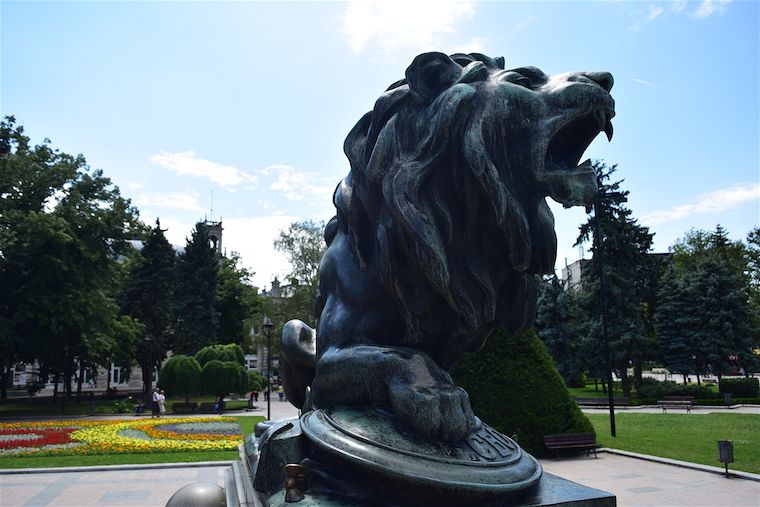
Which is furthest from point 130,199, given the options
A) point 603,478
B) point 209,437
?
point 603,478

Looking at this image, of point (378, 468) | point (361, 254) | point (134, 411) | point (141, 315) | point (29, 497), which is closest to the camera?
point (378, 468)

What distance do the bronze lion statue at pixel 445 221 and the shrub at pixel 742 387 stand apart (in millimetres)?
30346

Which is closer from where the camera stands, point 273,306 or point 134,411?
point 134,411

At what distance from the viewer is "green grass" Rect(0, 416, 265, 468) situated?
11242 mm

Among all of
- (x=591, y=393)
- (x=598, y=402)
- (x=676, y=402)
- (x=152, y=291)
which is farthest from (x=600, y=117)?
(x=152, y=291)

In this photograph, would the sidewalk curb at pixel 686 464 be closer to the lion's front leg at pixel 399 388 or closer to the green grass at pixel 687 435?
the green grass at pixel 687 435

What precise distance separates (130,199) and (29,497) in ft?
70.8

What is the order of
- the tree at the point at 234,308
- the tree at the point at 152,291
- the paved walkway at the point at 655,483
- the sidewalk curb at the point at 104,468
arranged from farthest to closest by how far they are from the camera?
the tree at the point at 234,308
the tree at the point at 152,291
the sidewalk curb at the point at 104,468
the paved walkway at the point at 655,483

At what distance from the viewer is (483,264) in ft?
9.21

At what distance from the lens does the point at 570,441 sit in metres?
11.6

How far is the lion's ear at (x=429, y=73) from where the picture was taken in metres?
2.84

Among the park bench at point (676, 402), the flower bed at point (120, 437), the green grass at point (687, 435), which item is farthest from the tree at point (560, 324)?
the flower bed at point (120, 437)

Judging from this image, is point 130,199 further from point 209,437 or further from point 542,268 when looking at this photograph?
point 542,268

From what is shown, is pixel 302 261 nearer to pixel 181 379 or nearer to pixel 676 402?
pixel 181 379
